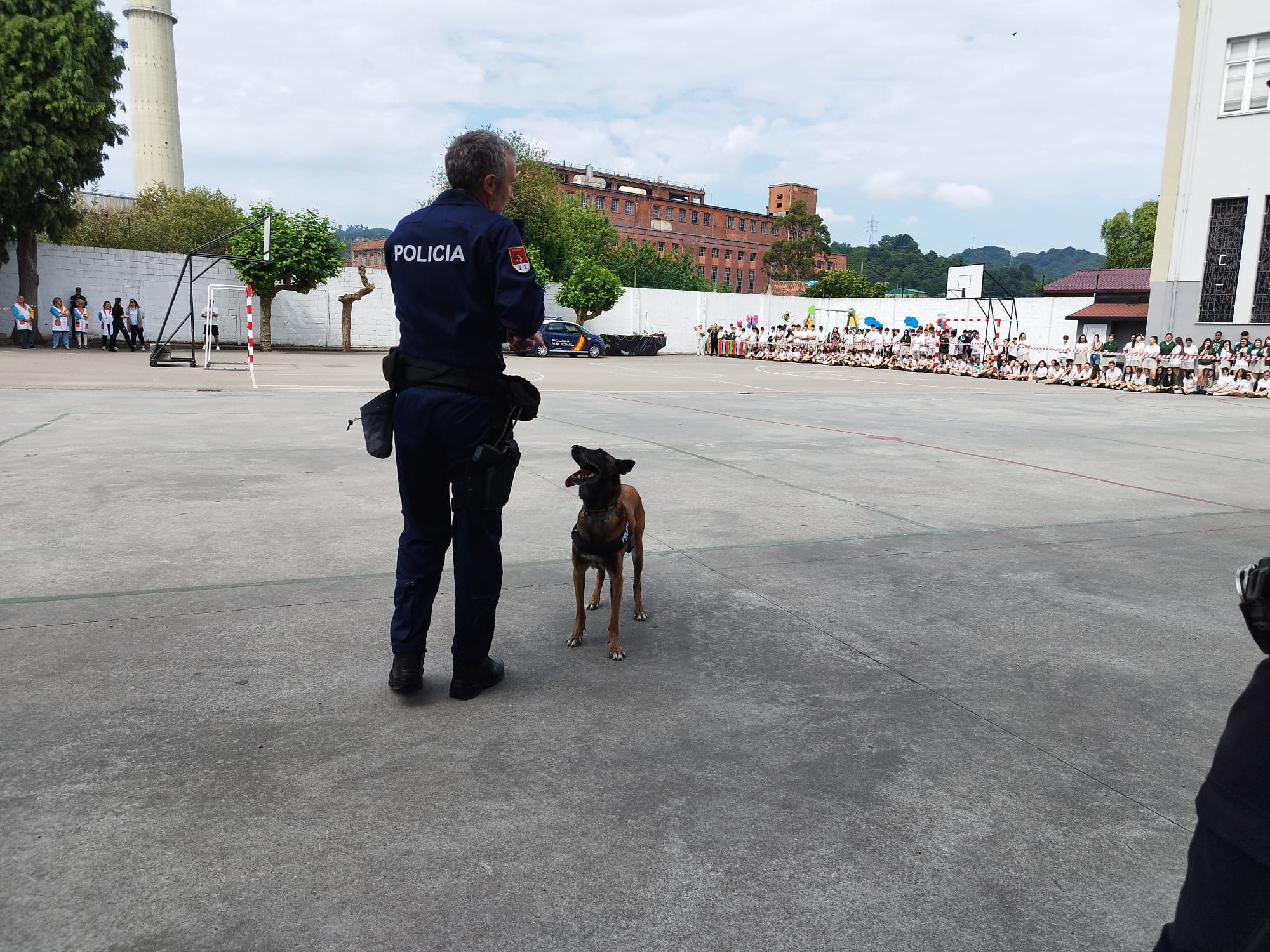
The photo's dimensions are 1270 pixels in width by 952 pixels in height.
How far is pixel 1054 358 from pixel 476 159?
28664mm

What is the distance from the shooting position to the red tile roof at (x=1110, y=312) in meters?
37.8

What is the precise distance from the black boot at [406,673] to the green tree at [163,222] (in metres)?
36.8

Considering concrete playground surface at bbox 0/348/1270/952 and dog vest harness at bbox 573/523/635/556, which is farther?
dog vest harness at bbox 573/523/635/556

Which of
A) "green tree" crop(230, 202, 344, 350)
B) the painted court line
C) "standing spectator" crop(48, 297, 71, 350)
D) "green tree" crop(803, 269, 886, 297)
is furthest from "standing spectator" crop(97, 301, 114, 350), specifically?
"green tree" crop(803, 269, 886, 297)

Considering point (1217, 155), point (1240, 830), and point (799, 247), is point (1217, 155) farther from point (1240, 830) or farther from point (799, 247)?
point (799, 247)

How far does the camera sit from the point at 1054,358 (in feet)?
92.0

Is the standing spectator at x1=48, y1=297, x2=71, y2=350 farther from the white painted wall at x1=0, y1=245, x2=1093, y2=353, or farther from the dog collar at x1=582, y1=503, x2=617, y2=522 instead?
the dog collar at x1=582, y1=503, x2=617, y2=522

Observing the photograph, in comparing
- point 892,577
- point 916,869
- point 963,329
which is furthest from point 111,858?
point 963,329

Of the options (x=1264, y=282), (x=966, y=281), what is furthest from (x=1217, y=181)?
(x=966, y=281)

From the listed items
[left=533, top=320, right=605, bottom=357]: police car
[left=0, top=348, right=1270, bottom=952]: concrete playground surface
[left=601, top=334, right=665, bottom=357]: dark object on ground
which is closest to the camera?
[left=0, top=348, right=1270, bottom=952]: concrete playground surface

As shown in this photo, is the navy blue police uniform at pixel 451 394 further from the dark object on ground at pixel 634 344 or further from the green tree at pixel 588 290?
the green tree at pixel 588 290

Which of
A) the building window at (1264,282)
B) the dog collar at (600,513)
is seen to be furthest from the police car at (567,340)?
the dog collar at (600,513)

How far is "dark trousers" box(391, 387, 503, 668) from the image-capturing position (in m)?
3.07

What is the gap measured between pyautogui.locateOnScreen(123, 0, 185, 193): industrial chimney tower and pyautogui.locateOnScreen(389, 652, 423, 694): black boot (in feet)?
200
